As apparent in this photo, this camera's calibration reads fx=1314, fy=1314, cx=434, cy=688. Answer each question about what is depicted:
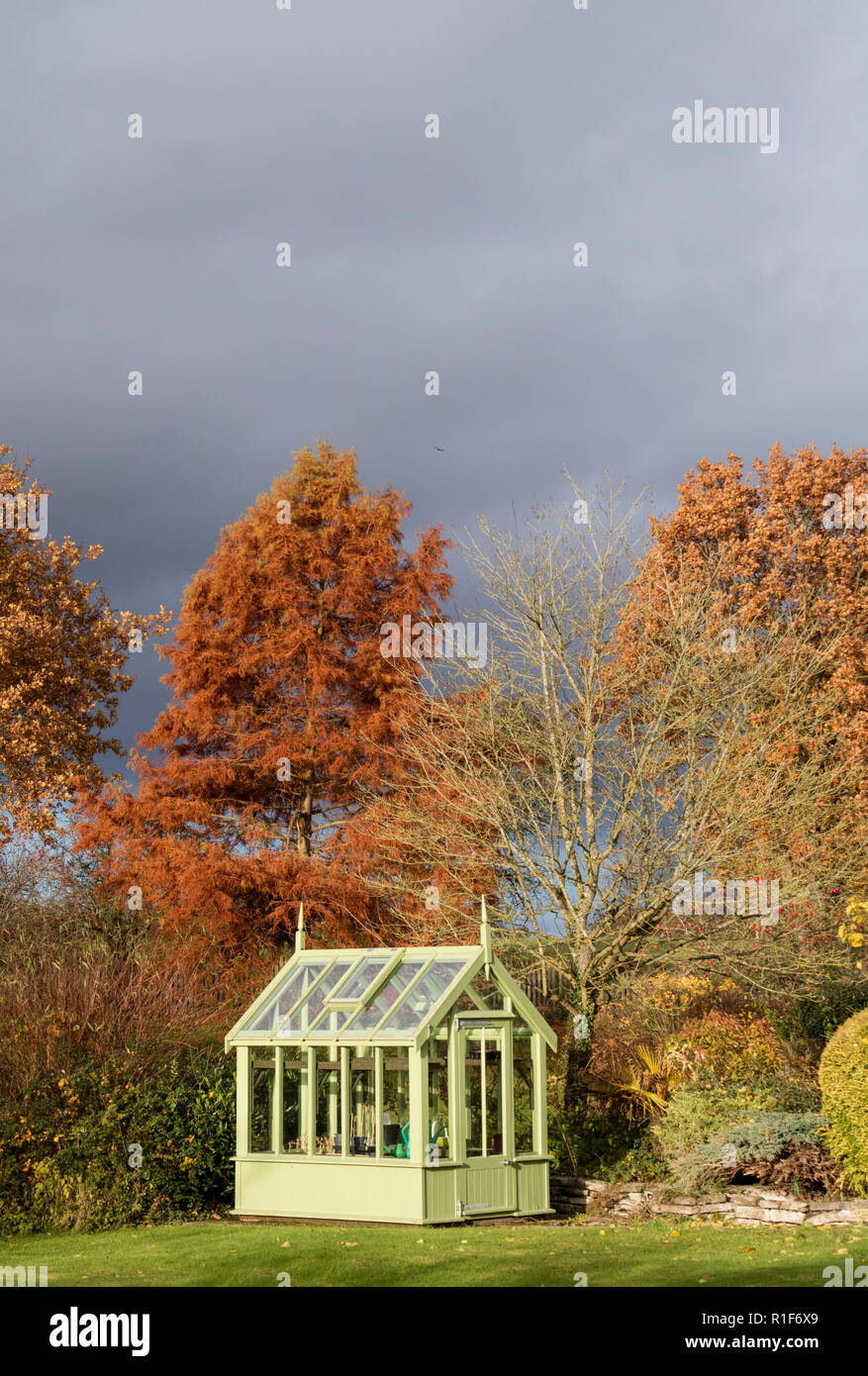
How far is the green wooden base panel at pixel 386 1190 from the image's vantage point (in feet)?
48.2

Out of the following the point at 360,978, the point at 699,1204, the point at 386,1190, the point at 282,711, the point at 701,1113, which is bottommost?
the point at 699,1204

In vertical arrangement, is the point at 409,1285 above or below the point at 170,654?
below

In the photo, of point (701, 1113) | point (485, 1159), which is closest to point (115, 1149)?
point (485, 1159)

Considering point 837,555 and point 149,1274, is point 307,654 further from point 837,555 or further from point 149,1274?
Result: point 149,1274

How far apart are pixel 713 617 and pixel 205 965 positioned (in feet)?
35.6

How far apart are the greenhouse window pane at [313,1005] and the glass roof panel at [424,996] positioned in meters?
1.08

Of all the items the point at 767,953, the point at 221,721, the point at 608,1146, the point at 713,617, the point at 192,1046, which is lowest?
the point at 608,1146

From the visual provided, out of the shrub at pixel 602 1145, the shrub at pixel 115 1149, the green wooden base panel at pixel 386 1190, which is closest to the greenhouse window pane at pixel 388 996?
the green wooden base panel at pixel 386 1190

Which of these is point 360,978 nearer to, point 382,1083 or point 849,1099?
point 382,1083

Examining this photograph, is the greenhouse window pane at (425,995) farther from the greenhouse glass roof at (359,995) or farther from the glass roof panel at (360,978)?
the glass roof panel at (360,978)

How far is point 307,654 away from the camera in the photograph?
23.4 meters

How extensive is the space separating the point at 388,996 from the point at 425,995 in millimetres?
462

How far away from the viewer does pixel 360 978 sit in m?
16.0
